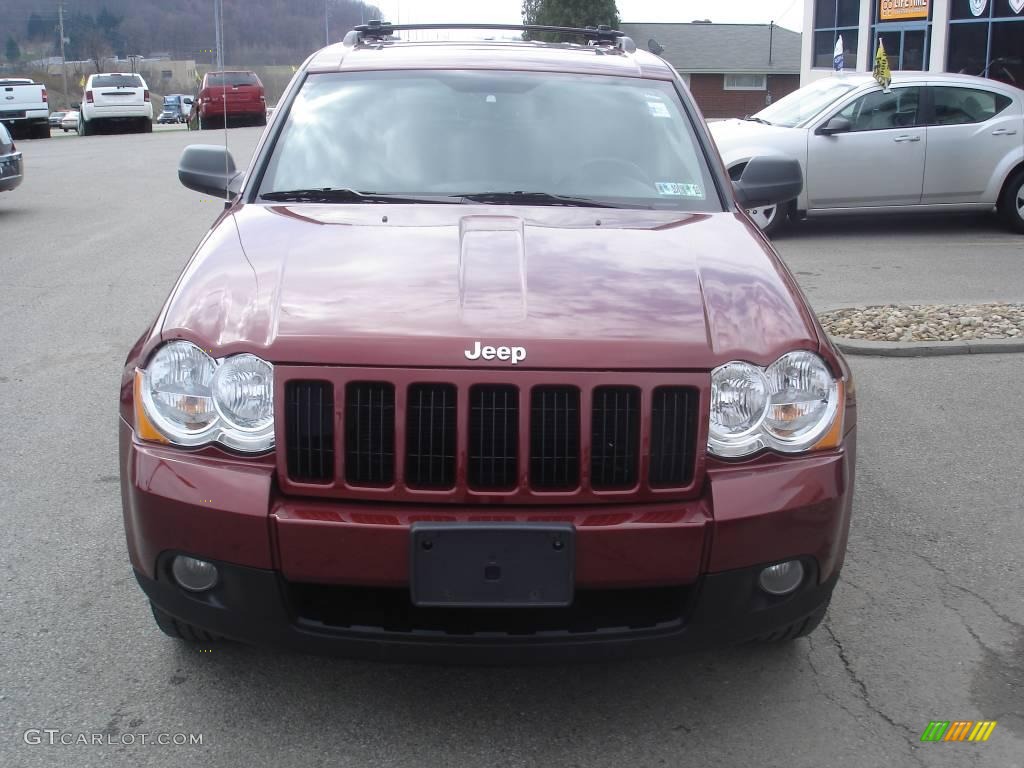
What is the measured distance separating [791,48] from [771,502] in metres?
59.9

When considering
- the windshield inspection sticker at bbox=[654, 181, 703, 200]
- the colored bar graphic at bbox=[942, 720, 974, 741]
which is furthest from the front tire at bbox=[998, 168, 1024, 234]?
the colored bar graphic at bbox=[942, 720, 974, 741]

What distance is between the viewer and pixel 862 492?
4691 mm

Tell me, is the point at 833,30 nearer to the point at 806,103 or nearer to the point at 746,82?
the point at 806,103

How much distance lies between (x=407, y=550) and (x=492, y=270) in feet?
2.79

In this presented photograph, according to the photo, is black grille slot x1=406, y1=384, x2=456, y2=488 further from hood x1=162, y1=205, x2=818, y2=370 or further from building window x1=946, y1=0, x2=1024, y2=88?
building window x1=946, y1=0, x2=1024, y2=88

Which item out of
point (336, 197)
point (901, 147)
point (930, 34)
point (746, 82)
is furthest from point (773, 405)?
point (746, 82)

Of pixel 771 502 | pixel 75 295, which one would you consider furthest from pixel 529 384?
pixel 75 295

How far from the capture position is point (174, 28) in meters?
77.4

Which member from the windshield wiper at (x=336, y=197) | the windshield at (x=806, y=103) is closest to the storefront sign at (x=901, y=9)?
the windshield at (x=806, y=103)

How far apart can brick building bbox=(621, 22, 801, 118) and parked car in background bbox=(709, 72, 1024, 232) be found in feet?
142

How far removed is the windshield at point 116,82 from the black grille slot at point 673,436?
105 feet

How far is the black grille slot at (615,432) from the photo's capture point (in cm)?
270

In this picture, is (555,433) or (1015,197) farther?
(1015,197)

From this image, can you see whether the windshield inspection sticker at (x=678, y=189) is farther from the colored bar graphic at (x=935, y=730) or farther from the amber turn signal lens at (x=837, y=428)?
the colored bar graphic at (x=935, y=730)
